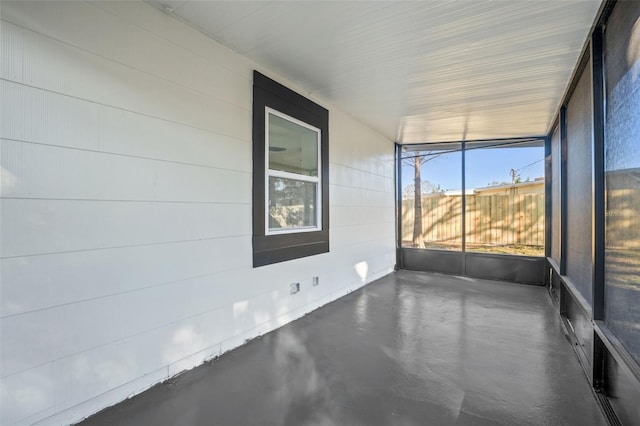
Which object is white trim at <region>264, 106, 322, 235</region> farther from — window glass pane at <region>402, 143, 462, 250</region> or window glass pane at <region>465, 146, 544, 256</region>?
window glass pane at <region>465, 146, 544, 256</region>

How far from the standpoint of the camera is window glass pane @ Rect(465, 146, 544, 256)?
5.49m

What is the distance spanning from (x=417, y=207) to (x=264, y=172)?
431 cm

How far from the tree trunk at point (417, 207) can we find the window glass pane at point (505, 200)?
894 mm

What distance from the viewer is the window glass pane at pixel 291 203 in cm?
334

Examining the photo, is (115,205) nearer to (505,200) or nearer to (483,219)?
(483,219)

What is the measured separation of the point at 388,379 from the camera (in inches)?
90.4

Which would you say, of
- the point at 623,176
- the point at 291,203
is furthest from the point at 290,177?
the point at 623,176

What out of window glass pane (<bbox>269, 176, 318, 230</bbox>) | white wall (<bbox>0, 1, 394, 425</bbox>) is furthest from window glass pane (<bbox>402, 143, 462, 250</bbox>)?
white wall (<bbox>0, 1, 394, 425</bbox>)

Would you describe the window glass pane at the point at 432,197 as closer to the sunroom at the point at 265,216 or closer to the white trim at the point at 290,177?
the sunroom at the point at 265,216

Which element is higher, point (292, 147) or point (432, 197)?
point (292, 147)

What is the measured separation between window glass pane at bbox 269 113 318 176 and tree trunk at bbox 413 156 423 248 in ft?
10.6

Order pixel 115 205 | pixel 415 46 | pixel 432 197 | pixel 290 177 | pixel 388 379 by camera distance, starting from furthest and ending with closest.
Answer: pixel 432 197
pixel 290 177
pixel 415 46
pixel 388 379
pixel 115 205

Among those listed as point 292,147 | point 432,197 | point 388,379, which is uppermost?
point 292,147

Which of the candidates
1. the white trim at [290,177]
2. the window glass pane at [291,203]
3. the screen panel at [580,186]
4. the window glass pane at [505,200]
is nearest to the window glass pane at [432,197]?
the window glass pane at [505,200]
